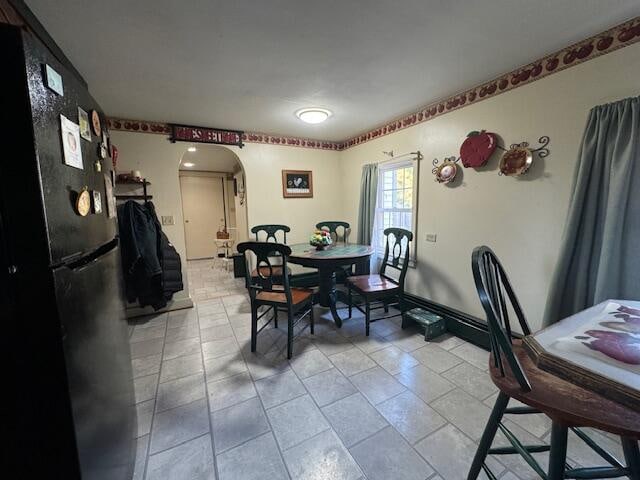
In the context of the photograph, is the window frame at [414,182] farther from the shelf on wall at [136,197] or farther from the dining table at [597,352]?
the shelf on wall at [136,197]

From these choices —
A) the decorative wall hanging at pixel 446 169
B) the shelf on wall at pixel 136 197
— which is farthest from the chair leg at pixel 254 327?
the decorative wall hanging at pixel 446 169

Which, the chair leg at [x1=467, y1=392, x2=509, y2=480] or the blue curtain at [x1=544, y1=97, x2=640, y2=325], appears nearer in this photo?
the chair leg at [x1=467, y1=392, x2=509, y2=480]

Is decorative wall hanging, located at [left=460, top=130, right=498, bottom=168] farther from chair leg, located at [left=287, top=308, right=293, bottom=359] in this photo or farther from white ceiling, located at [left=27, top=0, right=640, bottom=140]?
chair leg, located at [left=287, top=308, right=293, bottom=359]

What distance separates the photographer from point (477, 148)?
2.34 meters

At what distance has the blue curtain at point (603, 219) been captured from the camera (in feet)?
5.02

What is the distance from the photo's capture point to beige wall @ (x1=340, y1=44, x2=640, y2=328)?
69.3 inches

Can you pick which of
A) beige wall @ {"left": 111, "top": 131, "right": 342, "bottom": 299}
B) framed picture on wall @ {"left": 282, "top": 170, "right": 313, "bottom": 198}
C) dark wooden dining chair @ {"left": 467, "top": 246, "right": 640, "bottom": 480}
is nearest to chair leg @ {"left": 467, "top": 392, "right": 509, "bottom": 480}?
dark wooden dining chair @ {"left": 467, "top": 246, "right": 640, "bottom": 480}

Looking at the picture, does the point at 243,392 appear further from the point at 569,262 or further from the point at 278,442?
the point at 569,262

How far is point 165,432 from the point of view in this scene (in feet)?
5.04

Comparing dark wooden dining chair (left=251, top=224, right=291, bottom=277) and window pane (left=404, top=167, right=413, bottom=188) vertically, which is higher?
window pane (left=404, top=167, right=413, bottom=188)

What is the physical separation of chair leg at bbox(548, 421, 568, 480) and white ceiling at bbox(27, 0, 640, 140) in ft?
6.16

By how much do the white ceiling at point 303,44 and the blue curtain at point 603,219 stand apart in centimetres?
63

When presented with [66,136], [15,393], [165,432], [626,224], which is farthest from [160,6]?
[626,224]

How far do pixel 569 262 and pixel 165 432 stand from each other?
9.07 feet
